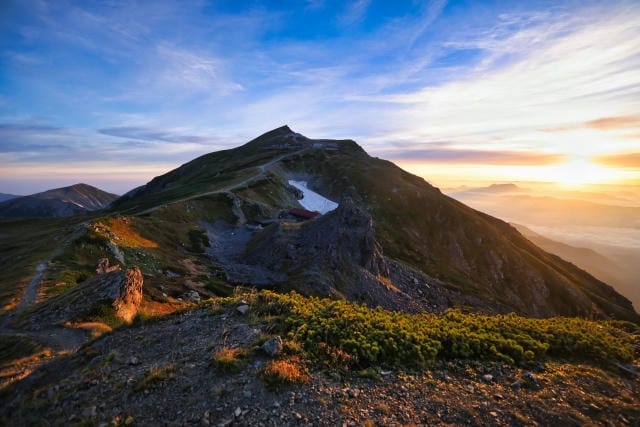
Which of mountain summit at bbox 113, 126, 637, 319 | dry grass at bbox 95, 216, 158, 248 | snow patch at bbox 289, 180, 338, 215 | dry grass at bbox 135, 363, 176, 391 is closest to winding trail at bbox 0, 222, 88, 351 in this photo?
dry grass at bbox 135, 363, 176, 391

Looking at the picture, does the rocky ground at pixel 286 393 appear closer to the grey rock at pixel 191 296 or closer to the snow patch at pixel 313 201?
the grey rock at pixel 191 296

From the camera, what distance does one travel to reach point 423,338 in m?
14.6

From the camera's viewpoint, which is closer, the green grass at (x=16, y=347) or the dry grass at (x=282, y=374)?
the dry grass at (x=282, y=374)

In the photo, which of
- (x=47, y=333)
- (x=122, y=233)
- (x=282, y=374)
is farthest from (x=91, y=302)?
(x=122, y=233)

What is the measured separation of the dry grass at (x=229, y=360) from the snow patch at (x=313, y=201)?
11372 cm

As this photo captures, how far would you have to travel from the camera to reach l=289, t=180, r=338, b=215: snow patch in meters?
131

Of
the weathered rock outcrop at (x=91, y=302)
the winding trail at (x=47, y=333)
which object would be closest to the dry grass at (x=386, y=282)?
the weathered rock outcrop at (x=91, y=302)

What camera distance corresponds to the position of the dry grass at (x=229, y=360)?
12.2 m

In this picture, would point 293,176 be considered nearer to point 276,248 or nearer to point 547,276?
point 276,248

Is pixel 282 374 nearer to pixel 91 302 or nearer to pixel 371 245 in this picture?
pixel 91 302

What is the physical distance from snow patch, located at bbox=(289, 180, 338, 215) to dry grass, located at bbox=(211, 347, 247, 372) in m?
114

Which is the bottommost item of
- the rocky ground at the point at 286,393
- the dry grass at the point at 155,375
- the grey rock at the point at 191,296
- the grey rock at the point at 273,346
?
the grey rock at the point at 191,296

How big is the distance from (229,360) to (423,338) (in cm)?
854

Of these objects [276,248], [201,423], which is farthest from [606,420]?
[276,248]
